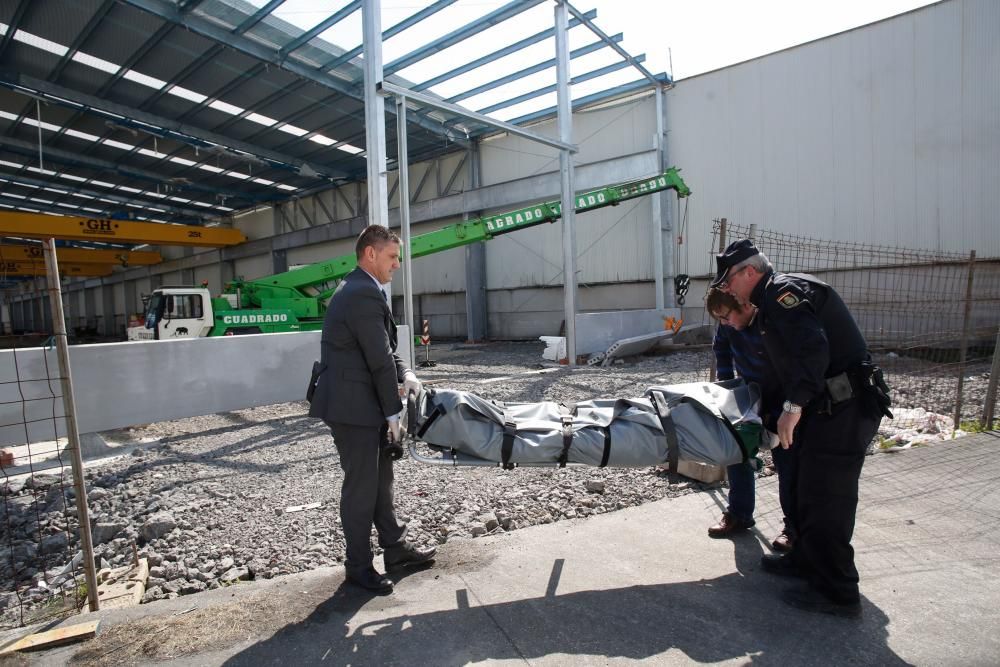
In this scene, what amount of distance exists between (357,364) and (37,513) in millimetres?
3226

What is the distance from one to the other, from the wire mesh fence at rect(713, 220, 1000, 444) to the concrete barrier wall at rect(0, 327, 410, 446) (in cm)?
640

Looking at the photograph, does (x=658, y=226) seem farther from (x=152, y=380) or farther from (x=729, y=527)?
(x=729, y=527)

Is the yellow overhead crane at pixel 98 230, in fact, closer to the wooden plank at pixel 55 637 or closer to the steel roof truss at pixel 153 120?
the steel roof truss at pixel 153 120

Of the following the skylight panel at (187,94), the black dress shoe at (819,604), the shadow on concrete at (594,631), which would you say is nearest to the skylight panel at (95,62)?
the skylight panel at (187,94)

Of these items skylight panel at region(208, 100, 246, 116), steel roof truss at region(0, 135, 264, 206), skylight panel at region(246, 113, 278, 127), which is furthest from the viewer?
steel roof truss at region(0, 135, 264, 206)

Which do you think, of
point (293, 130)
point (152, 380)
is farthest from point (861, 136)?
point (293, 130)

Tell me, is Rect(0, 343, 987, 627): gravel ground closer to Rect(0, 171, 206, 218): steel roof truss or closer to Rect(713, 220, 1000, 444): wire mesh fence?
Rect(713, 220, 1000, 444): wire mesh fence

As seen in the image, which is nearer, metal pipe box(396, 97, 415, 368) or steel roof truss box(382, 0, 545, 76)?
metal pipe box(396, 97, 415, 368)

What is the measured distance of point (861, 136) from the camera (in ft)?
44.5

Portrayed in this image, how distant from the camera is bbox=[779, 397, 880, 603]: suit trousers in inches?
99.4

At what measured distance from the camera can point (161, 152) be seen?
1805 cm

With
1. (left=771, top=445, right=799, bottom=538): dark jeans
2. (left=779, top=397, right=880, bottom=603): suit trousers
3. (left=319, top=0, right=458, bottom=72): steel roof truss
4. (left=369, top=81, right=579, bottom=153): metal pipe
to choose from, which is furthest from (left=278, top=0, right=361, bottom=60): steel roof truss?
(left=779, top=397, right=880, bottom=603): suit trousers

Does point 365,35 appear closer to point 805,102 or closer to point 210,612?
point 210,612

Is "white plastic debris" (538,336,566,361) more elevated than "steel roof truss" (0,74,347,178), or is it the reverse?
"steel roof truss" (0,74,347,178)
